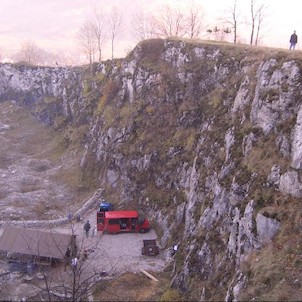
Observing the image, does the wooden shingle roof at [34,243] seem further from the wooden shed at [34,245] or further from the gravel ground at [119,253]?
the gravel ground at [119,253]

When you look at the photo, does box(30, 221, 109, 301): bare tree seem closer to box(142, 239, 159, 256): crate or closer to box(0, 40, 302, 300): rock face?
box(142, 239, 159, 256): crate

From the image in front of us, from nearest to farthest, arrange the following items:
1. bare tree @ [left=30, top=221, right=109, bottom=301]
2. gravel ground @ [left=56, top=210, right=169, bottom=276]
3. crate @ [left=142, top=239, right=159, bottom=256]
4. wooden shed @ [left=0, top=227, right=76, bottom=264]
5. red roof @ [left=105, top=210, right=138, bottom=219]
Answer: bare tree @ [left=30, top=221, right=109, bottom=301], gravel ground @ [left=56, top=210, right=169, bottom=276], wooden shed @ [left=0, top=227, right=76, bottom=264], crate @ [left=142, top=239, right=159, bottom=256], red roof @ [left=105, top=210, right=138, bottom=219]

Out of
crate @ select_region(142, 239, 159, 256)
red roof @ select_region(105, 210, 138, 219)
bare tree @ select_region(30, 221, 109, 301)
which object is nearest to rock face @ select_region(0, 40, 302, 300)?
crate @ select_region(142, 239, 159, 256)

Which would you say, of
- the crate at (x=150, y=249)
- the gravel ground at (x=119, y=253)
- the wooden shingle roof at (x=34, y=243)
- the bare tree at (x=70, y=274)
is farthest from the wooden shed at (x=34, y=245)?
the crate at (x=150, y=249)

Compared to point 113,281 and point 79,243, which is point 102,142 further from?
point 113,281

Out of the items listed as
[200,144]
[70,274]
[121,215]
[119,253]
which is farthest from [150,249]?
[200,144]

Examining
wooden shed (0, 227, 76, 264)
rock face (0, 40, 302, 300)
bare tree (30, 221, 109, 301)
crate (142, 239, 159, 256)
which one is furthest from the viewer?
crate (142, 239, 159, 256)

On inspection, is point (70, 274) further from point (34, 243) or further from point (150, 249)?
point (150, 249)
